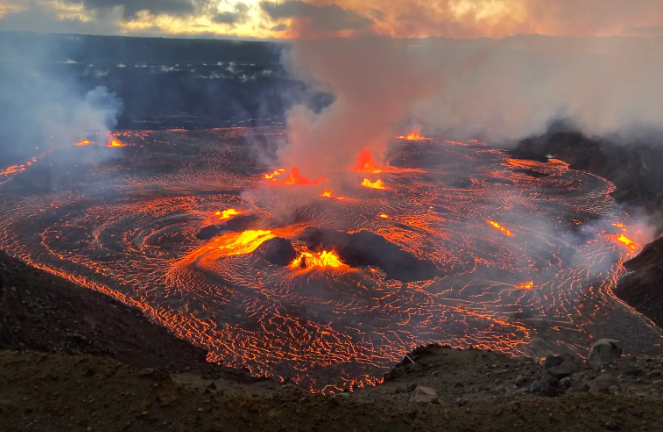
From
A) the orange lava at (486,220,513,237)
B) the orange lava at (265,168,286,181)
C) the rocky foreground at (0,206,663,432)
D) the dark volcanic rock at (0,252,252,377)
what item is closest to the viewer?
the rocky foreground at (0,206,663,432)

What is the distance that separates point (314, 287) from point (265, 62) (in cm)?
17351

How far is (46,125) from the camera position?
260 ft

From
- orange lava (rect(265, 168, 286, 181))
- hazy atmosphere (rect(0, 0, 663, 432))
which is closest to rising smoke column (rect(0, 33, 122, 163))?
hazy atmosphere (rect(0, 0, 663, 432))

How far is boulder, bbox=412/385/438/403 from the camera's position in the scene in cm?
1241

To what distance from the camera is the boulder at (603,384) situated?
478 inches

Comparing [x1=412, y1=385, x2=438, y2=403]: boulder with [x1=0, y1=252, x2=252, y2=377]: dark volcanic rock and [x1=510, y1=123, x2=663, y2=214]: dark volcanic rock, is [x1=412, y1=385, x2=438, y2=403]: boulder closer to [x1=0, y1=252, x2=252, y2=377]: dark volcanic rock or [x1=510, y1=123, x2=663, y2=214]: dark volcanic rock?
[x1=0, y1=252, x2=252, y2=377]: dark volcanic rock

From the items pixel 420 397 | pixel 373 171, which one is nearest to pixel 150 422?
pixel 420 397

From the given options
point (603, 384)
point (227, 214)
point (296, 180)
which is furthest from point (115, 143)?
point (603, 384)

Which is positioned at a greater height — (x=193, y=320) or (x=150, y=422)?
(x=150, y=422)

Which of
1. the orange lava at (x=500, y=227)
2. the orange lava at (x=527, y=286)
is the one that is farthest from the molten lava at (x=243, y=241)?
the orange lava at (x=500, y=227)

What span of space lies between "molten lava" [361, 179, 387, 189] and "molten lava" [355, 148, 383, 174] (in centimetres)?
563

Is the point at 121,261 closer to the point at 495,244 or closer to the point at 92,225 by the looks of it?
the point at 92,225

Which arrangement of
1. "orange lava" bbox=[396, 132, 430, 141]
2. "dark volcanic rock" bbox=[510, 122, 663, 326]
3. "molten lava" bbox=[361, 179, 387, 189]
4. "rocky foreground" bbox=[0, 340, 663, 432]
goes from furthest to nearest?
"orange lava" bbox=[396, 132, 430, 141], "molten lava" bbox=[361, 179, 387, 189], "dark volcanic rock" bbox=[510, 122, 663, 326], "rocky foreground" bbox=[0, 340, 663, 432]

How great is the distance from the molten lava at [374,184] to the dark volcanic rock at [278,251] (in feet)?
68.8
